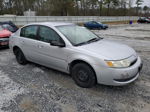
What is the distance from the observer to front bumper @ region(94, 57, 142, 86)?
107 inches

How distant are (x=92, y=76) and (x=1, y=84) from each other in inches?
89.2

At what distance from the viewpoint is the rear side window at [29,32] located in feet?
13.4

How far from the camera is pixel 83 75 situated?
3.16 metres

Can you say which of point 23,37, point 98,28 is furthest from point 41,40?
point 98,28

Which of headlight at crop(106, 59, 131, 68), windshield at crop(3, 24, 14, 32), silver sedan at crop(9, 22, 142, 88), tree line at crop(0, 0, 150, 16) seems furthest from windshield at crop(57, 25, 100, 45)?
tree line at crop(0, 0, 150, 16)

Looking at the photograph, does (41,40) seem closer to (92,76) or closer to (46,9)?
(92,76)

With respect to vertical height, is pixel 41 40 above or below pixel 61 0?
below

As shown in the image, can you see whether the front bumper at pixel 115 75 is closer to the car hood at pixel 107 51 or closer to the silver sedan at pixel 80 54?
the silver sedan at pixel 80 54

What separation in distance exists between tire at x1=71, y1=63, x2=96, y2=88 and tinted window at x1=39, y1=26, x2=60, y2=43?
2.91 ft

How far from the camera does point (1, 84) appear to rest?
11.5ft

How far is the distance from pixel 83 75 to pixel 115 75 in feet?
2.40

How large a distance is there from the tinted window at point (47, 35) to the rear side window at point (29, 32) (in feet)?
0.83

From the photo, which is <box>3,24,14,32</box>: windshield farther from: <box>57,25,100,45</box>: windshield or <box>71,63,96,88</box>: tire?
<box>71,63,96,88</box>: tire

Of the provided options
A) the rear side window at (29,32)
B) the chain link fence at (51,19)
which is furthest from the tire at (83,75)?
the chain link fence at (51,19)
